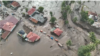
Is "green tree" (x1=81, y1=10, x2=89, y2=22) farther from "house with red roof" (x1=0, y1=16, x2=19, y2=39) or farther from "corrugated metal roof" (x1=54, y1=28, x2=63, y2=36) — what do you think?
"house with red roof" (x1=0, y1=16, x2=19, y2=39)

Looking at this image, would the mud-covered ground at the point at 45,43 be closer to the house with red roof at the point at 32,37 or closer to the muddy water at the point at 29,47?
the muddy water at the point at 29,47

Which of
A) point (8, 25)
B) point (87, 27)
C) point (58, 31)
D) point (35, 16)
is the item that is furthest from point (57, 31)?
point (8, 25)

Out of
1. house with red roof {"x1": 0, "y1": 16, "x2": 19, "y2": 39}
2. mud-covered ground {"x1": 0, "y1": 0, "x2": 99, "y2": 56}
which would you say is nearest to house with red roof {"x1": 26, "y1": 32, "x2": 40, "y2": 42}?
mud-covered ground {"x1": 0, "y1": 0, "x2": 99, "y2": 56}

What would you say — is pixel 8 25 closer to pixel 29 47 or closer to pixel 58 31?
pixel 29 47

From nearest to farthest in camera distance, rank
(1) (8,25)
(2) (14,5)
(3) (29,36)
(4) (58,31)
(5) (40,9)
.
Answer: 1. (3) (29,36)
2. (4) (58,31)
3. (1) (8,25)
4. (5) (40,9)
5. (2) (14,5)

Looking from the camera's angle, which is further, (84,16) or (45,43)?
(84,16)

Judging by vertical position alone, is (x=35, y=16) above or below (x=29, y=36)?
above
